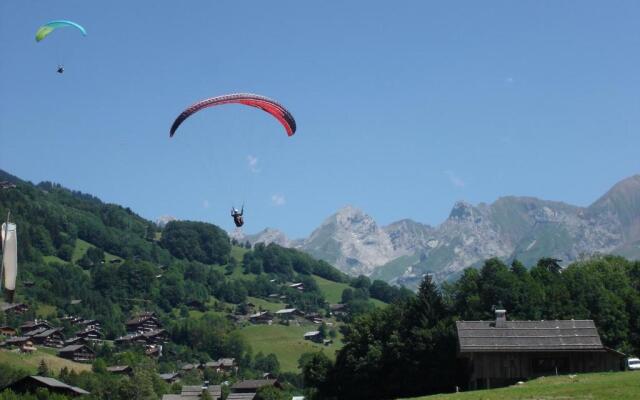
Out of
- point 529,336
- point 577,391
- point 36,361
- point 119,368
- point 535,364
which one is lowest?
point 577,391

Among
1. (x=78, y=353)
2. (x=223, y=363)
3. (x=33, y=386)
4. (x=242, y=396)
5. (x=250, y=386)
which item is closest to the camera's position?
(x=33, y=386)

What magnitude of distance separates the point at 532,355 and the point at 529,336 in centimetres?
143

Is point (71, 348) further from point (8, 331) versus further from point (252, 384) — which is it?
point (252, 384)

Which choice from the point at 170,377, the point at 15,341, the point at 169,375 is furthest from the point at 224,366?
the point at 15,341

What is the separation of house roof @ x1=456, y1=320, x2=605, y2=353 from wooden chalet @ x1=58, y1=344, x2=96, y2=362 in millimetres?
127490

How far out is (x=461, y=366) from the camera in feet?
241

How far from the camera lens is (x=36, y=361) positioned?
543 ft

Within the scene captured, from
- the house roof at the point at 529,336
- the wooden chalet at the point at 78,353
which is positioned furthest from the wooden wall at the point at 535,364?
the wooden chalet at the point at 78,353

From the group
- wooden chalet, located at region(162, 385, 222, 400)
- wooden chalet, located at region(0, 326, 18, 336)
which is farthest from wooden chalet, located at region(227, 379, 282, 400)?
wooden chalet, located at region(0, 326, 18, 336)

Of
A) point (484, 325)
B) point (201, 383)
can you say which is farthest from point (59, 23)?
point (201, 383)

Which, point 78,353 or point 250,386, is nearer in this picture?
point 250,386

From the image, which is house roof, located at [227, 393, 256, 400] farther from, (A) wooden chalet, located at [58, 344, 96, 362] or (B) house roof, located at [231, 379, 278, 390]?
(A) wooden chalet, located at [58, 344, 96, 362]

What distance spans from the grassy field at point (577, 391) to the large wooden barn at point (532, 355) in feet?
38.0

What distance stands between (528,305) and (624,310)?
8.31 metres
